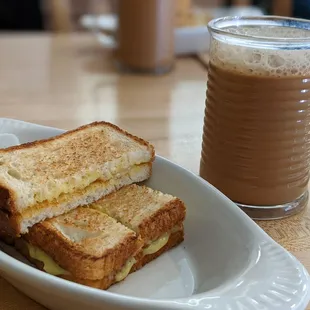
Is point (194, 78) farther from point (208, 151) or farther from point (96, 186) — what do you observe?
point (96, 186)

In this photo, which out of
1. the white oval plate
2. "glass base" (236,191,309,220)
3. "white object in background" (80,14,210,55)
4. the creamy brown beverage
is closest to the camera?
the white oval plate

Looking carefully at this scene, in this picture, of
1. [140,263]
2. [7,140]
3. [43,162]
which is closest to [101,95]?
[7,140]

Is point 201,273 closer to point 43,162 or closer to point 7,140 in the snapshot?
point 43,162

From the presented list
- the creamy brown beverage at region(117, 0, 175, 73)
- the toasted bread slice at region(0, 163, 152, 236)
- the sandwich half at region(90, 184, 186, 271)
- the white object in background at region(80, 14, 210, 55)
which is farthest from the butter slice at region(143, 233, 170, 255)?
the white object in background at region(80, 14, 210, 55)

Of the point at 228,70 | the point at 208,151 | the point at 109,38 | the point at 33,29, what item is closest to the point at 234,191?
the point at 208,151

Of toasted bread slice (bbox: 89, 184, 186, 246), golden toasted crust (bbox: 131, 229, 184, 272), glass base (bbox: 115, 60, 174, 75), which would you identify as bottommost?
golden toasted crust (bbox: 131, 229, 184, 272)

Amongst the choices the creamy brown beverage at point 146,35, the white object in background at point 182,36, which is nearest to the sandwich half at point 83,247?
the creamy brown beverage at point 146,35

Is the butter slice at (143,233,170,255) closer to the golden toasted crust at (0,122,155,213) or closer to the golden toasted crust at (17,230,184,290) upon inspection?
the golden toasted crust at (17,230,184,290)
